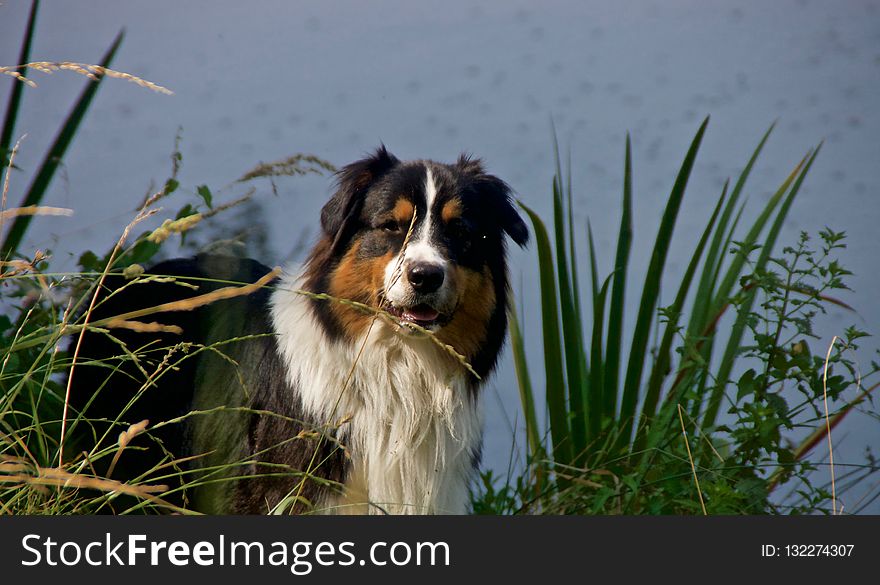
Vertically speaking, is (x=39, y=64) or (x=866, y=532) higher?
(x=39, y=64)

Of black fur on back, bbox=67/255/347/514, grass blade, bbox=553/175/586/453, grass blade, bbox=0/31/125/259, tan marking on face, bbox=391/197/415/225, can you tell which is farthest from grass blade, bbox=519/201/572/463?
grass blade, bbox=0/31/125/259

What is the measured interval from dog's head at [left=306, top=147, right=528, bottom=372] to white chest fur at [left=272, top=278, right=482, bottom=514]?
103 millimetres

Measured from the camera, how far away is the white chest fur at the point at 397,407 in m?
2.99

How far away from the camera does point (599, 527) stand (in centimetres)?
210

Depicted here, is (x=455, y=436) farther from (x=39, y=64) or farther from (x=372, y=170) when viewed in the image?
(x=39, y=64)

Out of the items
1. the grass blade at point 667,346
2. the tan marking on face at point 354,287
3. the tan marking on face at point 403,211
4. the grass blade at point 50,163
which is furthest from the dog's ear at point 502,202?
the grass blade at point 50,163

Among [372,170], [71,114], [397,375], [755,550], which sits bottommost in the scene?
[755,550]

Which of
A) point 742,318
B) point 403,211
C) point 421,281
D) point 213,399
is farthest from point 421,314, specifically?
point 742,318

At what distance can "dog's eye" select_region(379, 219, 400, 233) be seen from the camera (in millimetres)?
3029

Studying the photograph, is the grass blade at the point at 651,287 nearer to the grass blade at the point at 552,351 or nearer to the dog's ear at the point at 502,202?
the grass blade at the point at 552,351

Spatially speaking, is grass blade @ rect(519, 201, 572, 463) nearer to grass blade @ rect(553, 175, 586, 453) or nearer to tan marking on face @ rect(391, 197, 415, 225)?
grass blade @ rect(553, 175, 586, 453)

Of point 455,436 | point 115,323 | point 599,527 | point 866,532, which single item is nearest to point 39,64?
point 115,323

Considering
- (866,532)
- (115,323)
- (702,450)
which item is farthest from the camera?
(702,450)

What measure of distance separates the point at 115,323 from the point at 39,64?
0.58 m
